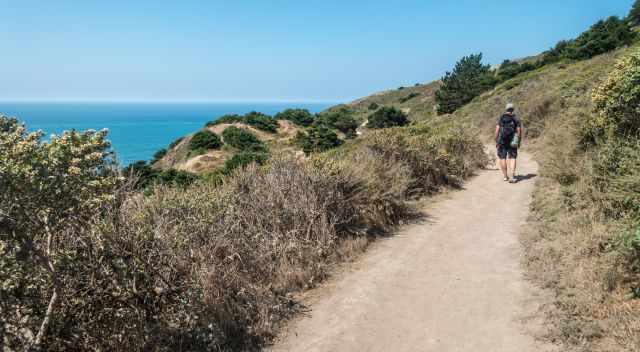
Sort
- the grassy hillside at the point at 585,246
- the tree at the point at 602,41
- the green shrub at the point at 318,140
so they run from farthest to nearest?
the green shrub at the point at 318,140 → the tree at the point at 602,41 → the grassy hillside at the point at 585,246

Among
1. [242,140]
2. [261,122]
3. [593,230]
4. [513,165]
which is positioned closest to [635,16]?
[261,122]

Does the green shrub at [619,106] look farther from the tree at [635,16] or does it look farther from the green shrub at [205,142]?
the tree at [635,16]

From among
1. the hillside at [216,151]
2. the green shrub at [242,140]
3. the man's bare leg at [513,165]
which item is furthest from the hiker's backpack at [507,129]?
the green shrub at [242,140]

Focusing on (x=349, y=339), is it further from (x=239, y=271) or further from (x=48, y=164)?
(x=48, y=164)

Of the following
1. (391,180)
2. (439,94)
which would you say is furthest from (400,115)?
(391,180)

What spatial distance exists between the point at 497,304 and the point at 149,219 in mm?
4055

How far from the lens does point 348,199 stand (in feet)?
23.3

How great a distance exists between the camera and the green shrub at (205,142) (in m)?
41.3

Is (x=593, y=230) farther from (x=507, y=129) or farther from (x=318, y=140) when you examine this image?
(x=318, y=140)

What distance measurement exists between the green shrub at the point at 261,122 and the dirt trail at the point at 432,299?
136 ft

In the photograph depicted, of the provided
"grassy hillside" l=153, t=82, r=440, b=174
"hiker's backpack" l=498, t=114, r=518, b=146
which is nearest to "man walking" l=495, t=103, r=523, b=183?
"hiker's backpack" l=498, t=114, r=518, b=146

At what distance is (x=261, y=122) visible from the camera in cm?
4791

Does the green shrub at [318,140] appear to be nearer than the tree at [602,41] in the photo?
No

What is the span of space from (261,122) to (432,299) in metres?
44.4
